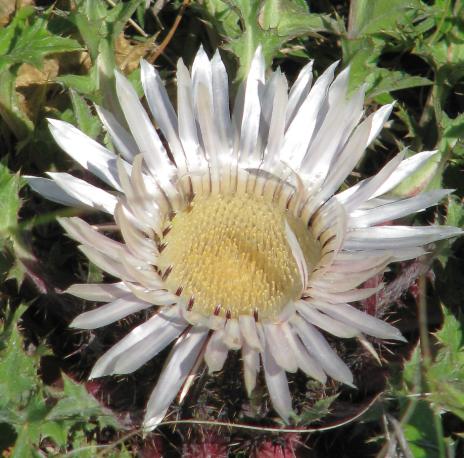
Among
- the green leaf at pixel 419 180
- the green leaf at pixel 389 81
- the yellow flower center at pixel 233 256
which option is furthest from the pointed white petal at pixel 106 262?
the green leaf at pixel 389 81

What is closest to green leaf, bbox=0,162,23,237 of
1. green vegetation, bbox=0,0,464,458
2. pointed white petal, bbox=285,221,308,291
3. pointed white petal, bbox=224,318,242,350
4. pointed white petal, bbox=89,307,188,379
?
green vegetation, bbox=0,0,464,458

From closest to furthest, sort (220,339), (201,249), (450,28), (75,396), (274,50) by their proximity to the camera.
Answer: (220,339)
(75,396)
(201,249)
(274,50)
(450,28)

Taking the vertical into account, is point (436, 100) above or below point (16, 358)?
above

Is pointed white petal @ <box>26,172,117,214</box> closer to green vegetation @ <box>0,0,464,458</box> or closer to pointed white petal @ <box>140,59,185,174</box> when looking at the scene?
green vegetation @ <box>0,0,464,458</box>

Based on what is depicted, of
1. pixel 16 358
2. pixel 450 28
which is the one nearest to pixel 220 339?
pixel 16 358

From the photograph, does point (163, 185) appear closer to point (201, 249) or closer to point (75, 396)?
point (201, 249)

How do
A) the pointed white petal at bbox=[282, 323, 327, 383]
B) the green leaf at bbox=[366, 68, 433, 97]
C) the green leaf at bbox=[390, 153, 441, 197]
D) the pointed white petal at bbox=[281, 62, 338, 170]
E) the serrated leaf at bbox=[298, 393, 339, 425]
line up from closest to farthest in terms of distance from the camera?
the pointed white petal at bbox=[282, 323, 327, 383] → the serrated leaf at bbox=[298, 393, 339, 425] → the pointed white petal at bbox=[281, 62, 338, 170] → the green leaf at bbox=[390, 153, 441, 197] → the green leaf at bbox=[366, 68, 433, 97]

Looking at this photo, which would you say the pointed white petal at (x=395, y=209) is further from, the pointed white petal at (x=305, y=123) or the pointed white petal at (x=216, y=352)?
the pointed white petal at (x=216, y=352)

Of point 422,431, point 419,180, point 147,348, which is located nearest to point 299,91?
point 419,180

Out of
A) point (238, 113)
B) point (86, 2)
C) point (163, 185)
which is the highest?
point (86, 2)
